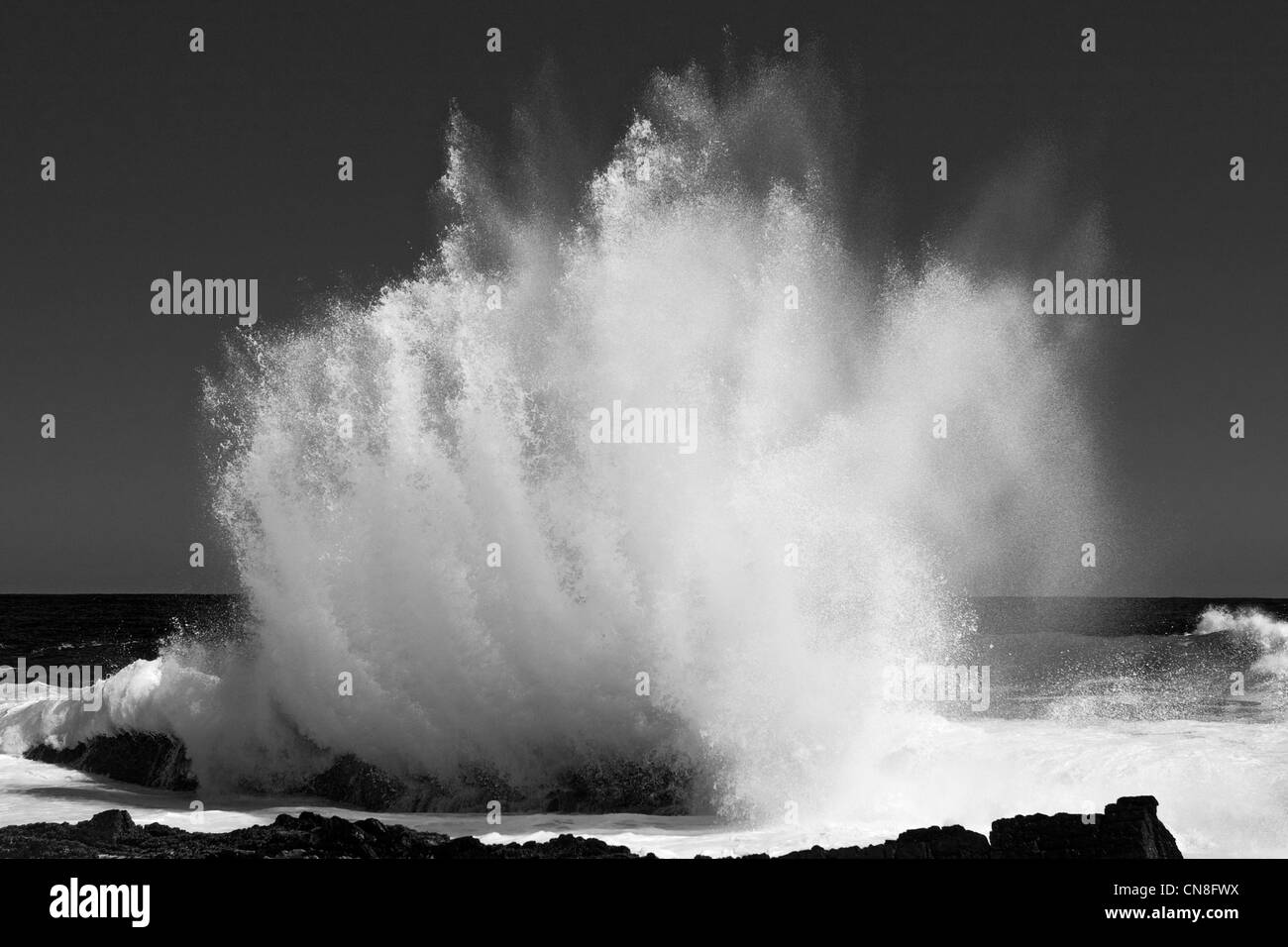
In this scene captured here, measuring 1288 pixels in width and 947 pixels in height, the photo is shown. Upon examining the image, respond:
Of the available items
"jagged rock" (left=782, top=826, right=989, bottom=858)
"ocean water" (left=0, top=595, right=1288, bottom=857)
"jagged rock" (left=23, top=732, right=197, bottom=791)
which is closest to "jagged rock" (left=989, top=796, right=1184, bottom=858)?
"jagged rock" (left=782, top=826, right=989, bottom=858)

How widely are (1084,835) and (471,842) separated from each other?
5.96 meters

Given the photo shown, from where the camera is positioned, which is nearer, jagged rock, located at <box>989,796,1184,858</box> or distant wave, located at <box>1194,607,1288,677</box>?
jagged rock, located at <box>989,796,1184,858</box>

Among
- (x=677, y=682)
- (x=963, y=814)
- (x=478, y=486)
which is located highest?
(x=478, y=486)

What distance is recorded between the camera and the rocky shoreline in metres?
11.2

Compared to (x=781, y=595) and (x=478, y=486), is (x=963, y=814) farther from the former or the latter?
(x=478, y=486)

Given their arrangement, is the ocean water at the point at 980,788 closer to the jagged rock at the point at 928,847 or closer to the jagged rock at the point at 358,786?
the jagged rock at the point at 358,786

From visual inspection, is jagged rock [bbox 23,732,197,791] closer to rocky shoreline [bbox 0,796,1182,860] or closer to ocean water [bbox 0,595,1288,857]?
ocean water [bbox 0,595,1288,857]

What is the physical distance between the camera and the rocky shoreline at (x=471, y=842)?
11.2 m

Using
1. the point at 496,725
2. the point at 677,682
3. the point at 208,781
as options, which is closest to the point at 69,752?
the point at 208,781

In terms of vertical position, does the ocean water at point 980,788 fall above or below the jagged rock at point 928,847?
below

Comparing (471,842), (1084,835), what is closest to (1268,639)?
(1084,835)

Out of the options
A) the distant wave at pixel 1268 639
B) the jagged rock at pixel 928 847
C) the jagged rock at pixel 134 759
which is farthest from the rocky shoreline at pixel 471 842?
the distant wave at pixel 1268 639

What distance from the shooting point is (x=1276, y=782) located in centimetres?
1617

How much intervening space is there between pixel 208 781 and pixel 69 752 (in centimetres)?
477
